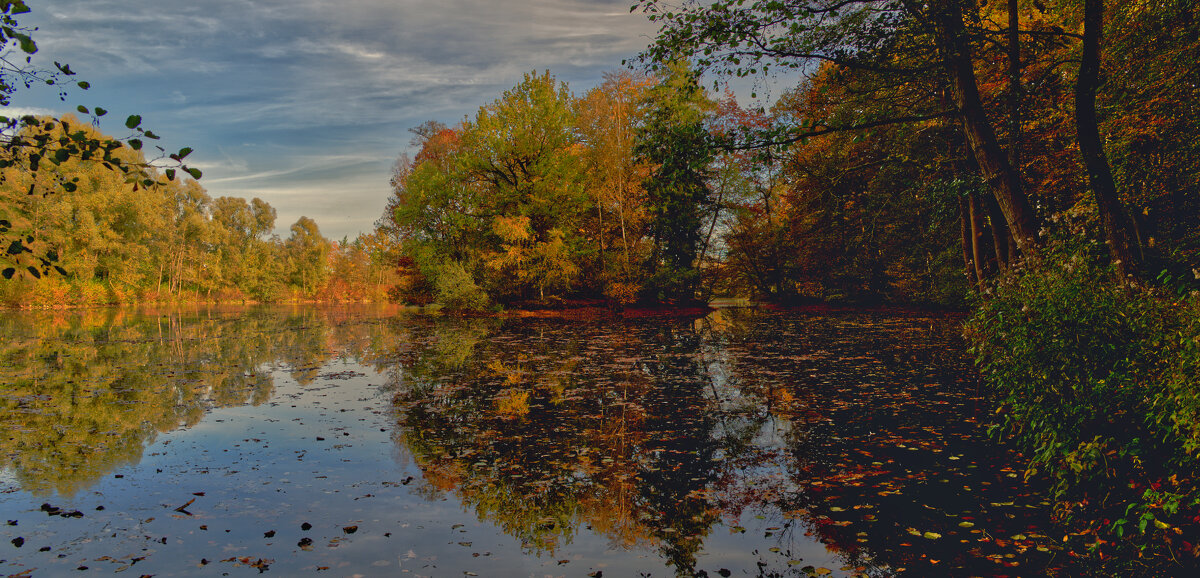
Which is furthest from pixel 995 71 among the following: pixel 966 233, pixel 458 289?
pixel 458 289

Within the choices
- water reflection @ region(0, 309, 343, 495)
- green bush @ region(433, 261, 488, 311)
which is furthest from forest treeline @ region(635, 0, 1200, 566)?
green bush @ region(433, 261, 488, 311)

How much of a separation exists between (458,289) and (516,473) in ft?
99.2

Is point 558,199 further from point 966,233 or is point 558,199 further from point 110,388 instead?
point 110,388

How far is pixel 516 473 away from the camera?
6805mm

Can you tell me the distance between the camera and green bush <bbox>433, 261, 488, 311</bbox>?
35688mm

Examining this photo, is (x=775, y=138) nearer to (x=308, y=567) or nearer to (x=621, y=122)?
(x=308, y=567)

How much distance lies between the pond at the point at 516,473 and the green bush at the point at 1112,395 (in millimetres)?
651

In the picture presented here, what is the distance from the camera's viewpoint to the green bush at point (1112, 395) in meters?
4.54

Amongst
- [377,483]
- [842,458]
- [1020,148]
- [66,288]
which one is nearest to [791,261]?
[1020,148]

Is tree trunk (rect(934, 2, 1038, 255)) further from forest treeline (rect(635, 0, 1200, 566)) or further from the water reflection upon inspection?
the water reflection

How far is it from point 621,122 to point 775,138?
25583mm

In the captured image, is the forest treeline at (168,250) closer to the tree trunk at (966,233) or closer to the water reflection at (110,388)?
the water reflection at (110,388)

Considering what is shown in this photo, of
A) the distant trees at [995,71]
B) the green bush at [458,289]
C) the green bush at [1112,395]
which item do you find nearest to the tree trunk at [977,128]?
the distant trees at [995,71]

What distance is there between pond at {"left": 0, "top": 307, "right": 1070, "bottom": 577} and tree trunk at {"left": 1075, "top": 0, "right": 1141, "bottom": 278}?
3182 mm
